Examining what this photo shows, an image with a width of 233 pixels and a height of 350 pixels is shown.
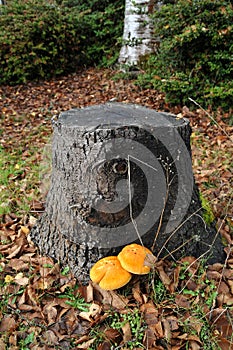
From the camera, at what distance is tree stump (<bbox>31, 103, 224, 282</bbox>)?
222 cm

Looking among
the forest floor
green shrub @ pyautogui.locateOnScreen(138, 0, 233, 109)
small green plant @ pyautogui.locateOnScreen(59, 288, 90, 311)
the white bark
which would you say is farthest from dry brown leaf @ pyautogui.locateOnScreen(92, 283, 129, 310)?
the white bark

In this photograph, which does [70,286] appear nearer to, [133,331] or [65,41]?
[133,331]

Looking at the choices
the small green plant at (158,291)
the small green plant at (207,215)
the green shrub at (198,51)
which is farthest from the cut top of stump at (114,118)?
the green shrub at (198,51)

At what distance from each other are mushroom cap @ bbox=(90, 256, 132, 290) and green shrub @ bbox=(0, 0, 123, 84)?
670 centimetres

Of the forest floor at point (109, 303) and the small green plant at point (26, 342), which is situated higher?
the forest floor at point (109, 303)

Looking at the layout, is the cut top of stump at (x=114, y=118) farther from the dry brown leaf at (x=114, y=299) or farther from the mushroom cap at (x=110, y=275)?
the dry brown leaf at (x=114, y=299)

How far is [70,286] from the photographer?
238 centimetres

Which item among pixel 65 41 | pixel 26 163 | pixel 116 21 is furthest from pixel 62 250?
pixel 116 21

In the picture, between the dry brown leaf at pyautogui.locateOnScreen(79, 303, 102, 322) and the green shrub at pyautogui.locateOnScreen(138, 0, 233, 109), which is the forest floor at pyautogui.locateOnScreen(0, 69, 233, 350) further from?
the green shrub at pyautogui.locateOnScreen(138, 0, 233, 109)

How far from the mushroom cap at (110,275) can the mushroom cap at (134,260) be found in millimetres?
41

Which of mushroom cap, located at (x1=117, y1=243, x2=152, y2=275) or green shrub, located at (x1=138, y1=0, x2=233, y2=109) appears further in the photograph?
green shrub, located at (x1=138, y1=0, x2=233, y2=109)

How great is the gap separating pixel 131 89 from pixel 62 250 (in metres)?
4.78

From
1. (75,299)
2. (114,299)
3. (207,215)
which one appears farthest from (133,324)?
(207,215)

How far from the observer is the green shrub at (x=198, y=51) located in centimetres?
482
